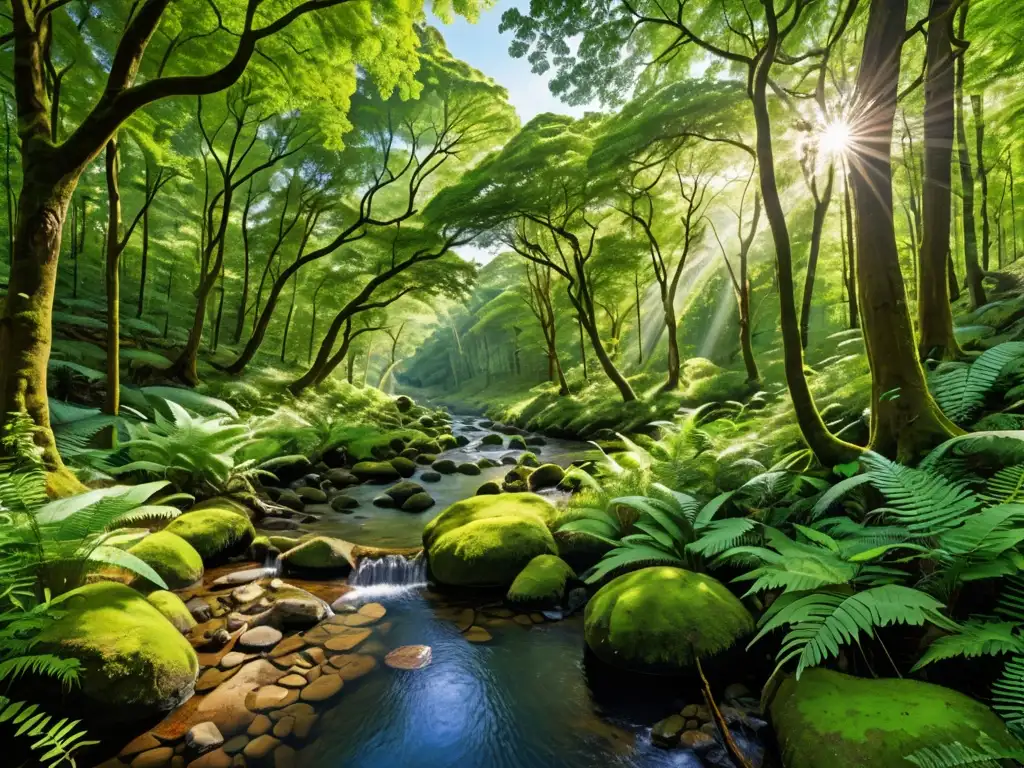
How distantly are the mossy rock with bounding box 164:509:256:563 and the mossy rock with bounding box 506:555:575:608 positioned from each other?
3507 mm

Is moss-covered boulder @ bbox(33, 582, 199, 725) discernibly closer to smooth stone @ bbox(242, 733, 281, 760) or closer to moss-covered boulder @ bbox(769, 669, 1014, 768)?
smooth stone @ bbox(242, 733, 281, 760)

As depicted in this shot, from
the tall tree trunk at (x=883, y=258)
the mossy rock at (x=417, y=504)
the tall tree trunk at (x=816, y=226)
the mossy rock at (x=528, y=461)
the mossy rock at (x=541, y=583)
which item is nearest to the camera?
the tall tree trunk at (x=883, y=258)

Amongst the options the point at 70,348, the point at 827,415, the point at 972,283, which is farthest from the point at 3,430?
the point at 972,283

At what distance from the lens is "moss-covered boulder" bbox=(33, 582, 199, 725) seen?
2.73 meters

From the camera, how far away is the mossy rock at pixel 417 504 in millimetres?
8438

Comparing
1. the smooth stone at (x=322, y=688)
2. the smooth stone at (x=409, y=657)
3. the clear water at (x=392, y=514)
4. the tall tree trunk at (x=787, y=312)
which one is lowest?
the smooth stone at (x=409, y=657)

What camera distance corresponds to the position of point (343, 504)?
843 cm

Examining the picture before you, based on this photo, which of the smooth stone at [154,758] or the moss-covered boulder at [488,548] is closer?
the smooth stone at [154,758]

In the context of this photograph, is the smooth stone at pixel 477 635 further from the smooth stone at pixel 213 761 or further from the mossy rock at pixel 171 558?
the mossy rock at pixel 171 558

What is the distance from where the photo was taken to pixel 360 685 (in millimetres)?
3461

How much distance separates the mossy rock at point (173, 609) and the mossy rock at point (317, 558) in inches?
56.2

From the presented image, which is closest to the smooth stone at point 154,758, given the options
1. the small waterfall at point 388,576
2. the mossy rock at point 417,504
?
the small waterfall at point 388,576

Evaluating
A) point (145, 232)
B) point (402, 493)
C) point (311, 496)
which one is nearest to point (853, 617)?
point (402, 493)

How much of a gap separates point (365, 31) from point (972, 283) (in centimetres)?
1117
